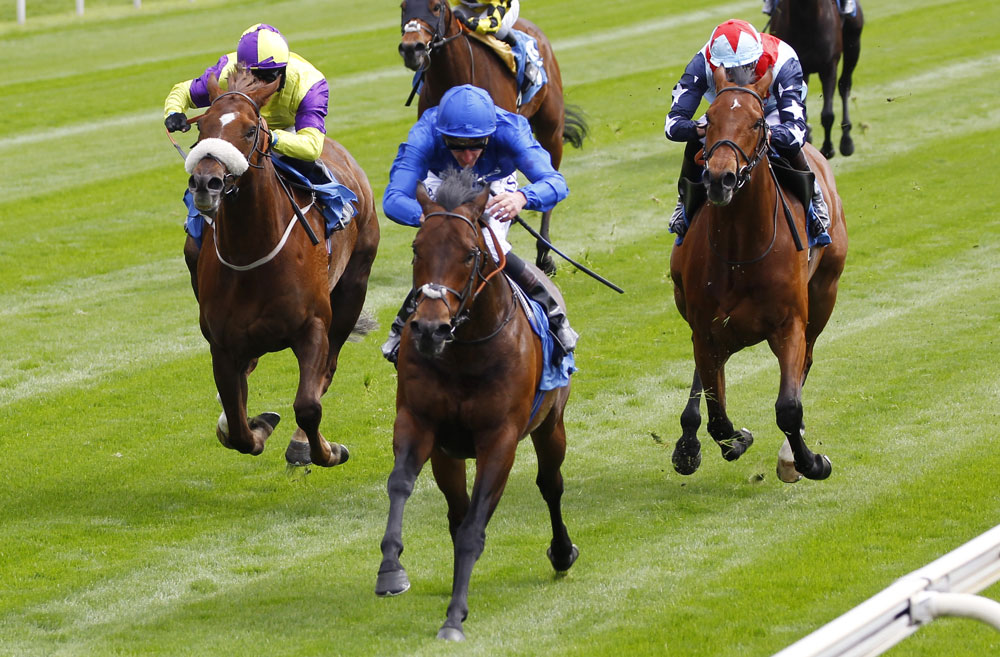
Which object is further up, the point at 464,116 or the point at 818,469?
the point at 464,116

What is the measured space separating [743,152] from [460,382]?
1.89 m

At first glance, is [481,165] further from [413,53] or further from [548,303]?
[413,53]

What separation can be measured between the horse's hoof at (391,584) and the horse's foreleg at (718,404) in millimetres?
2771

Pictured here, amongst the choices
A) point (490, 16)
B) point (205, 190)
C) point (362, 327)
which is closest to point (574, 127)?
point (490, 16)

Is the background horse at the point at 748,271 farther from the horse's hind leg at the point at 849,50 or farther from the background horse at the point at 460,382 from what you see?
the horse's hind leg at the point at 849,50

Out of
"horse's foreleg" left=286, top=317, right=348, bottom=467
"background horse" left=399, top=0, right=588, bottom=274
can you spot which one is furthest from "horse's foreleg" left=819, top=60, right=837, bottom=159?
"horse's foreleg" left=286, top=317, right=348, bottom=467

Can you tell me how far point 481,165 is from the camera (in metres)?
6.46

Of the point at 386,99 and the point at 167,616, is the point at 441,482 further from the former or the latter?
the point at 386,99

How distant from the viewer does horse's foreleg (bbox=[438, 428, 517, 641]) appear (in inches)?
222

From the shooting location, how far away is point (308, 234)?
26.2ft

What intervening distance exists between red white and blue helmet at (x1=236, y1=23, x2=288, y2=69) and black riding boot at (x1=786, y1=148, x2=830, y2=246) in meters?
2.75

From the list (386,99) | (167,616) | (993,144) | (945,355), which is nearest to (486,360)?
(167,616)

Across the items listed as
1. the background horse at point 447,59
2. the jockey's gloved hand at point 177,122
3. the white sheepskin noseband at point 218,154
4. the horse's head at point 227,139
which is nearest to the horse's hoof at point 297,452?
the horse's head at point 227,139

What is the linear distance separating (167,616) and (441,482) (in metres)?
1.32
